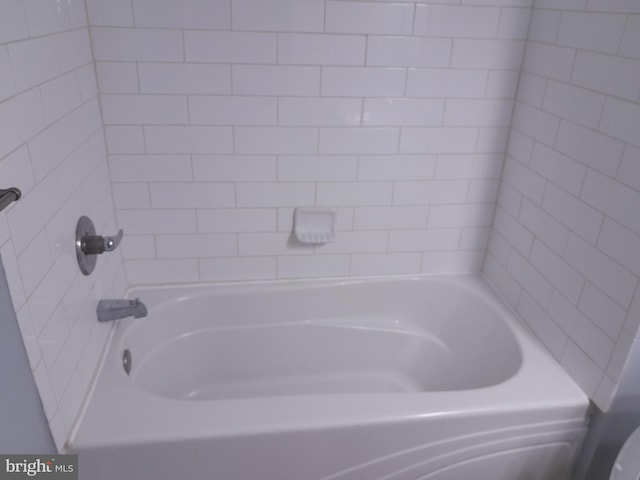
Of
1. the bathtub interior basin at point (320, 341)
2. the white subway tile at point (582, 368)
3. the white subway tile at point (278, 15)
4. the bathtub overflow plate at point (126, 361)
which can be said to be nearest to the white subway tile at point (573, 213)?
the white subway tile at point (582, 368)

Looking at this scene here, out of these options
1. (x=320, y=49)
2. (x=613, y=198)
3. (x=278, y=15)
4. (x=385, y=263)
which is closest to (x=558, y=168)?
(x=613, y=198)

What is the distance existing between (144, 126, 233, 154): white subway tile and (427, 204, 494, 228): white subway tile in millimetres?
772

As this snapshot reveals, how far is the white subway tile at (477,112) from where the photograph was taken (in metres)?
1.66

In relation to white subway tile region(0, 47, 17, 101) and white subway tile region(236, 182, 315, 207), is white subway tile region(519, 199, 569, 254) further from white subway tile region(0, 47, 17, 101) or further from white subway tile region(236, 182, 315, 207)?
white subway tile region(0, 47, 17, 101)

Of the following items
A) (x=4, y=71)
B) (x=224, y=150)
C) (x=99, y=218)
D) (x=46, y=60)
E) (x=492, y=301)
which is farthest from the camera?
(x=492, y=301)

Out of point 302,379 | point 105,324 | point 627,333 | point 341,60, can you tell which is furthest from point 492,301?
point 105,324

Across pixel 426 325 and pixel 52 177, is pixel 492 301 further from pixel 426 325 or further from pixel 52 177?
pixel 52 177

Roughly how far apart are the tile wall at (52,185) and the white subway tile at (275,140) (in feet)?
1.42

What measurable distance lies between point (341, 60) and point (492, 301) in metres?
0.98

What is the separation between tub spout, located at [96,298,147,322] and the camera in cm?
141

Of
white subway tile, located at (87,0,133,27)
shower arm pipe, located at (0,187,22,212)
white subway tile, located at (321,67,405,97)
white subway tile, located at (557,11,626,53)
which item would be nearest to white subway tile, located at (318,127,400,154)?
white subway tile, located at (321,67,405,97)

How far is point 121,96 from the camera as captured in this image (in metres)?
1.50

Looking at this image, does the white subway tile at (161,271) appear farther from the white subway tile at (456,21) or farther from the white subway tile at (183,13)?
the white subway tile at (456,21)

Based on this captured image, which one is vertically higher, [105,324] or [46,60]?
[46,60]
